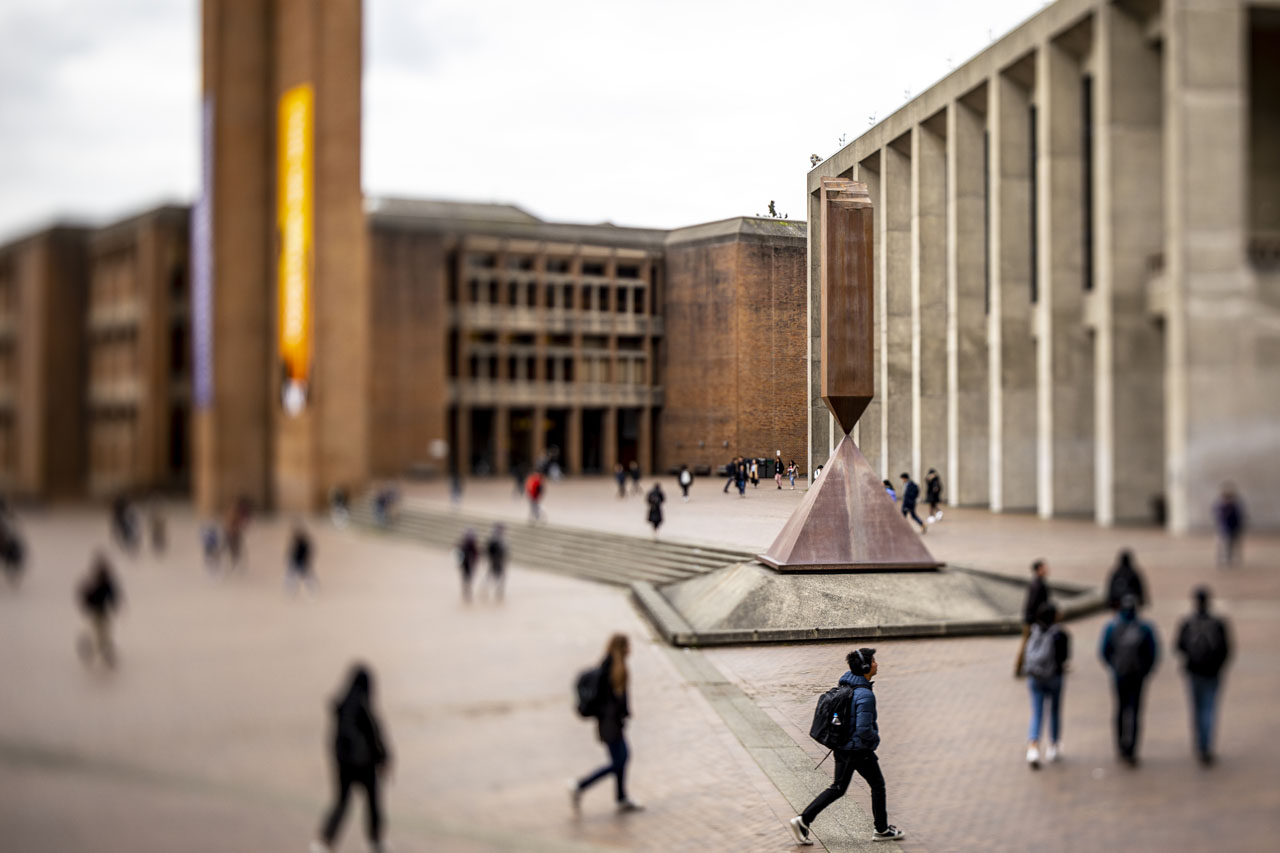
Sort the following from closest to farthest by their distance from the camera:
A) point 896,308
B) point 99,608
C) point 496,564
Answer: point 99,608 → point 896,308 → point 496,564

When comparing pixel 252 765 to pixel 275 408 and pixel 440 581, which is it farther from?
pixel 440 581

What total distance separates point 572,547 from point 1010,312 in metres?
6.11

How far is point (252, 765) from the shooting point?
296 centimetres

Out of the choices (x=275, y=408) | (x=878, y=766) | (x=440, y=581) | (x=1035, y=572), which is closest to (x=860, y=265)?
(x=1035, y=572)

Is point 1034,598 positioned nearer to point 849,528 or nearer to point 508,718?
point 849,528

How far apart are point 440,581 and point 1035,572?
396 centimetres

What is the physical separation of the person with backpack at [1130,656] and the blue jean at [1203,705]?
0.18 m

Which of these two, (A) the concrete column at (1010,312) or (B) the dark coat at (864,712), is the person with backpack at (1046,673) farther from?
(B) the dark coat at (864,712)

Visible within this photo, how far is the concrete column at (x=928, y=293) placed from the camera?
369 centimetres

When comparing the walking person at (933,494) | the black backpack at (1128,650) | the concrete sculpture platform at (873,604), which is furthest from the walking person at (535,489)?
the black backpack at (1128,650)

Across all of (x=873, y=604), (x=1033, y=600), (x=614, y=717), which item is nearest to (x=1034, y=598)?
(x=1033, y=600)

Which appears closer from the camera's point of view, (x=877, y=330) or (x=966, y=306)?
(x=966, y=306)

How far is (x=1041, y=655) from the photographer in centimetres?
375

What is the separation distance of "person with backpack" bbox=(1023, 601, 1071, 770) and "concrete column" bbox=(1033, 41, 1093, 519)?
0.51 meters
